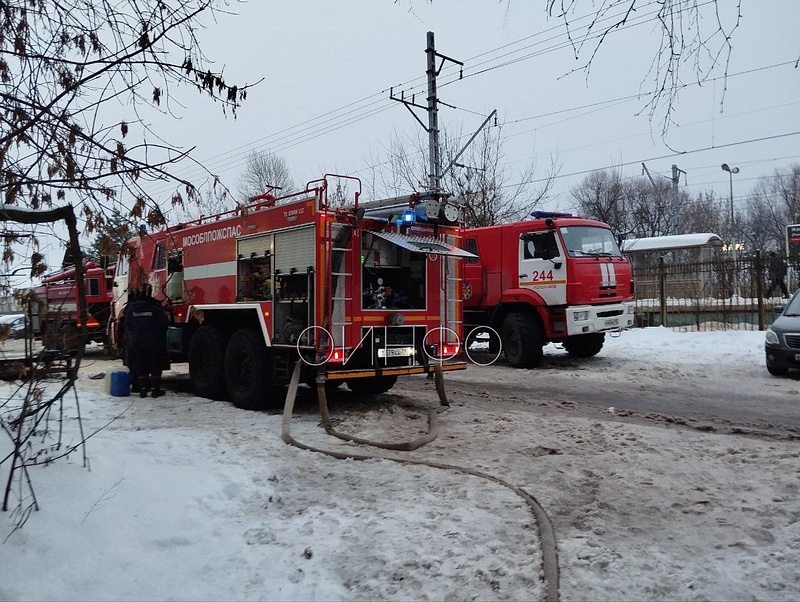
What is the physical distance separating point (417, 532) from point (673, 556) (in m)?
1.61

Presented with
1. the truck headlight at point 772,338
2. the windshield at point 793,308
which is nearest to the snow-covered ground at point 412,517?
the truck headlight at point 772,338

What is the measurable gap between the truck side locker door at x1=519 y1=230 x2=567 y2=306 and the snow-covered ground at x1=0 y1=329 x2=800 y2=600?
582 cm

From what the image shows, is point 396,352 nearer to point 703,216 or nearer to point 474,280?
point 474,280

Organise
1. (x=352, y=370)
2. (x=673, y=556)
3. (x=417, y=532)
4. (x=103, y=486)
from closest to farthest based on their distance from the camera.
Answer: (x=673, y=556), (x=417, y=532), (x=103, y=486), (x=352, y=370)

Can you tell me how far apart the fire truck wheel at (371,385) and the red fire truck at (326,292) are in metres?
0.02

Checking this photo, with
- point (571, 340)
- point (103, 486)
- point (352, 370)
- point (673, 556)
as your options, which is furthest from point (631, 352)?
point (103, 486)

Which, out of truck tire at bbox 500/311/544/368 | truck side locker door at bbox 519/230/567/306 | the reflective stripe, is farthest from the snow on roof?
the reflective stripe

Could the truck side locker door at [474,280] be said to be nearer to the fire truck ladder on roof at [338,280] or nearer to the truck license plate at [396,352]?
the truck license plate at [396,352]

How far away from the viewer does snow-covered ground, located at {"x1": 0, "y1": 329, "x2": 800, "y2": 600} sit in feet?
12.1

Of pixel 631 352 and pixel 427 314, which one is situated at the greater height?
pixel 427 314

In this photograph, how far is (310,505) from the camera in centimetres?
500

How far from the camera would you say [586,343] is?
14.6 meters

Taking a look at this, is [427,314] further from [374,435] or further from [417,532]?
[417,532]

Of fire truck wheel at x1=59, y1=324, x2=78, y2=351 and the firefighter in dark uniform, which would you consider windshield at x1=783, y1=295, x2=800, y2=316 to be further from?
fire truck wheel at x1=59, y1=324, x2=78, y2=351
